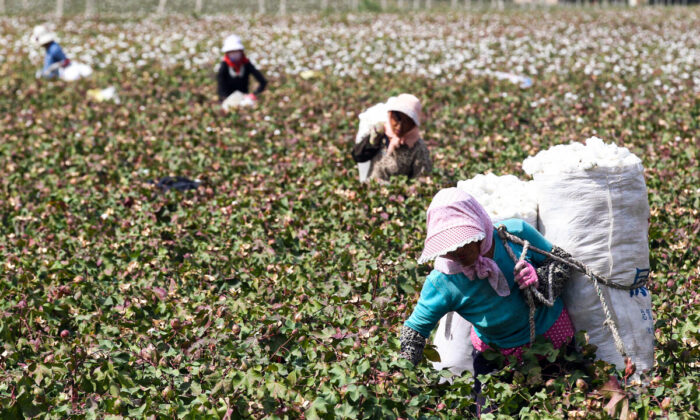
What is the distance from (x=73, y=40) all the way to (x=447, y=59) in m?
8.48

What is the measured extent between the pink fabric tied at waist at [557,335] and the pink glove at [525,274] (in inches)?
12.7

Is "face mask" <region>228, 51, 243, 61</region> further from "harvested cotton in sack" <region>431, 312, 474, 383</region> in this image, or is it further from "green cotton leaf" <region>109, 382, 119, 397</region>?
"green cotton leaf" <region>109, 382, 119, 397</region>

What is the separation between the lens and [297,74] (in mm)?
13484

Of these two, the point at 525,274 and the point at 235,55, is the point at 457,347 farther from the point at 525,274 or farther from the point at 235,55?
the point at 235,55

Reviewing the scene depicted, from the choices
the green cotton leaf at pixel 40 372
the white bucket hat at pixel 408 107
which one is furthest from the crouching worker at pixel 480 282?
the white bucket hat at pixel 408 107

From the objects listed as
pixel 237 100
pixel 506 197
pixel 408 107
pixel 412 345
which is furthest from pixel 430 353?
pixel 237 100

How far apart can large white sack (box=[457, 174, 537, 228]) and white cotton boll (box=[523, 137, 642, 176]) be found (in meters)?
0.14

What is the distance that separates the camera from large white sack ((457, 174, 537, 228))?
386 centimetres

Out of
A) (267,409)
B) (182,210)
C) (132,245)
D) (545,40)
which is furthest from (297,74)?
(267,409)

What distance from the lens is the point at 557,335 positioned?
3568mm

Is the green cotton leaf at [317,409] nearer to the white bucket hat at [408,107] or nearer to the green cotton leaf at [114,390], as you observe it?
the green cotton leaf at [114,390]

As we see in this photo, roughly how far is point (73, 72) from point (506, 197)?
11.2 metres

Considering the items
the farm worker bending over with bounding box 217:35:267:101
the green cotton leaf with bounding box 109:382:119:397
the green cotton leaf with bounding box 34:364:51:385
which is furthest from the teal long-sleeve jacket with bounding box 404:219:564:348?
the farm worker bending over with bounding box 217:35:267:101

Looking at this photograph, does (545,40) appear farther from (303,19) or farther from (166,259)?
(166,259)
